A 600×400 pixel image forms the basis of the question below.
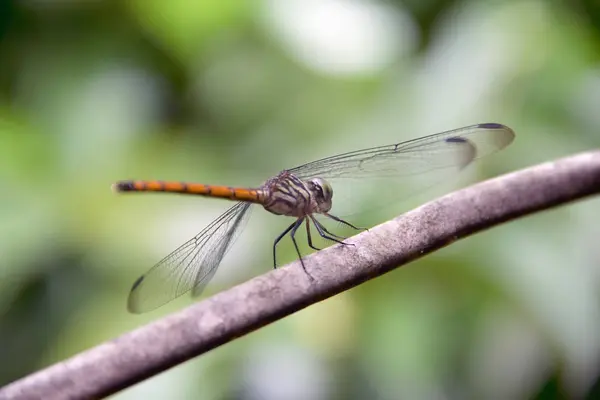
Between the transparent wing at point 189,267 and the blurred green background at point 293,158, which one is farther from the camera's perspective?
the blurred green background at point 293,158

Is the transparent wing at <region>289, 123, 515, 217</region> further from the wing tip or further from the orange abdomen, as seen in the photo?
the wing tip

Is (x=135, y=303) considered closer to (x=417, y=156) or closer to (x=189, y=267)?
(x=189, y=267)

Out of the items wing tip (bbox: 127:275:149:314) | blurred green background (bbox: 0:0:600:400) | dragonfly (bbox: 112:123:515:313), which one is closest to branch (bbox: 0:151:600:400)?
dragonfly (bbox: 112:123:515:313)

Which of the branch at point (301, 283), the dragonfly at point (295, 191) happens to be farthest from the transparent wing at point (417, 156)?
the branch at point (301, 283)

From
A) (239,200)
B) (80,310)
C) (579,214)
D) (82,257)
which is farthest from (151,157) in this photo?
(579,214)

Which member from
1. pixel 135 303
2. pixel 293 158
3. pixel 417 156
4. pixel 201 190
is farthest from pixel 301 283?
pixel 293 158

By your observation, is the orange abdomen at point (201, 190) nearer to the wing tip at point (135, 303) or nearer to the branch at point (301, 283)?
the wing tip at point (135, 303)
